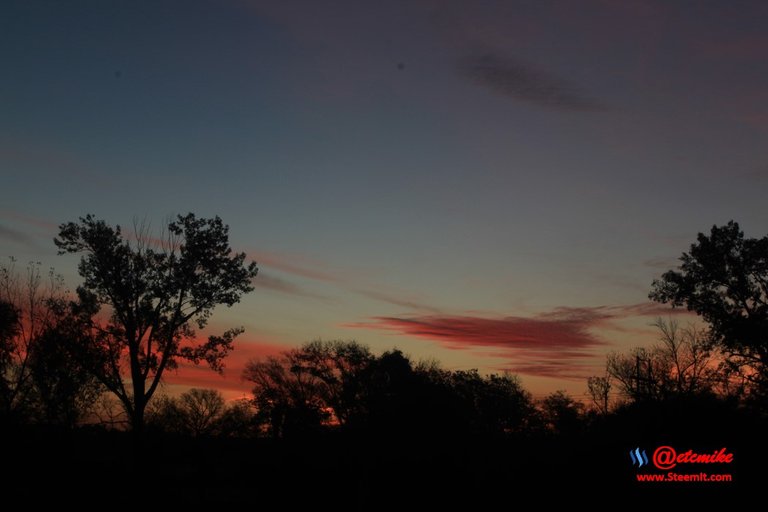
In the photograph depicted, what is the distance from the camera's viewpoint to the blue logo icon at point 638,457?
1107 inches

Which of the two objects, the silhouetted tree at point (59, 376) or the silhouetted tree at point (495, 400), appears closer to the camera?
the silhouetted tree at point (59, 376)

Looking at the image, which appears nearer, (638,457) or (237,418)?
(638,457)

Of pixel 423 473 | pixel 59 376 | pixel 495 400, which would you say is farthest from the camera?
pixel 495 400

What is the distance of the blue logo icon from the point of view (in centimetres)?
2811

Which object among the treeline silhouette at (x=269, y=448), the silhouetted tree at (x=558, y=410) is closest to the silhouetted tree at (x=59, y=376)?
the treeline silhouette at (x=269, y=448)

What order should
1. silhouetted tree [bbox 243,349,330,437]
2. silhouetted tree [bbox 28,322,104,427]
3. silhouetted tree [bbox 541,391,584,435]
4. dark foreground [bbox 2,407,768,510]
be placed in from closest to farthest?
dark foreground [bbox 2,407,768,510]
silhouetted tree [bbox 28,322,104,427]
silhouetted tree [bbox 243,349,330,437]
silhouetted tree [bbox 541,391,584,435]

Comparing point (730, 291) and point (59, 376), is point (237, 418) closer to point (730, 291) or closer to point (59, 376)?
point (59, 376)

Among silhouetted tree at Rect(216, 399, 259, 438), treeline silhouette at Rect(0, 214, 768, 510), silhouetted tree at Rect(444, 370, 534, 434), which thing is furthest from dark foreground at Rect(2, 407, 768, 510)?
silhouetted tree at Rect(444, 370, 534, 434)

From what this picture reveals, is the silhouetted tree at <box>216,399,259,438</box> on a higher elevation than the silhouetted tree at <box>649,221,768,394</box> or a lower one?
lower

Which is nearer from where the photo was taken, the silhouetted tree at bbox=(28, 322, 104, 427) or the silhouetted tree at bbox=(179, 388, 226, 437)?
the silhouetted tree at bbox=(28, 322, 104, 427)

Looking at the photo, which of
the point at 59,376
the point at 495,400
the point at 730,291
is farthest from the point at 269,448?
the point at 495,400

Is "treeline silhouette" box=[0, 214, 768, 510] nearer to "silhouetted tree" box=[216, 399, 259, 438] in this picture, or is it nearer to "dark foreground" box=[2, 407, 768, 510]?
"dark foreground" box=[2, 407, 768, 510]

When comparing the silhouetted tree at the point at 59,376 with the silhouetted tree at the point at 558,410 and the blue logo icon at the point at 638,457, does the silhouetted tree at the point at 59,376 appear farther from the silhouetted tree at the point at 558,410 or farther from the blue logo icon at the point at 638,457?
the silhouetted tree at the point at 558,410

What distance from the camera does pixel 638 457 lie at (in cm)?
2841
